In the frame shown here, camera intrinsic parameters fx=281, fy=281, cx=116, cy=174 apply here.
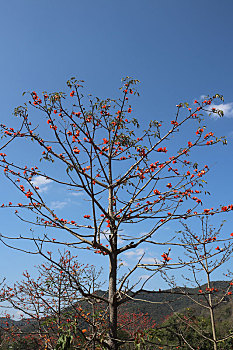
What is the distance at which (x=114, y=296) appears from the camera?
3641 millimetres

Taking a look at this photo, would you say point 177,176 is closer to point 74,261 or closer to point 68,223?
Answer: point 68,223

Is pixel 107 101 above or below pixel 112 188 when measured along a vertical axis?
above

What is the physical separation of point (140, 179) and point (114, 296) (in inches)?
69.6

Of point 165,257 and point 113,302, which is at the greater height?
point 165,257

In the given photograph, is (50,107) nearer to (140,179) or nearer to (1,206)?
(140,179)

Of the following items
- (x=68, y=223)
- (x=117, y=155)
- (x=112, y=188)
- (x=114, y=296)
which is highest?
(x=117, y=155)

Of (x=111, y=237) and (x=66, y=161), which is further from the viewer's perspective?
(x=66, y=161)

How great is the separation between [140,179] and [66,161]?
1.21 m

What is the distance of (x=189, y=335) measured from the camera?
15.4 meters

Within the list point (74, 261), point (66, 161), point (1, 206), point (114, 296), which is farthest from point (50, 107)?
point (74, 261)

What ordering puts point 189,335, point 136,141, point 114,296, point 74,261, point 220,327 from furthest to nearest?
point 220,327 → point 189,335 → point 74,261 → point 136,141 → point 114,296

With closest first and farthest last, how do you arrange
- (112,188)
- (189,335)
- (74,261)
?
(112,188)
(74,261)
(189,335)

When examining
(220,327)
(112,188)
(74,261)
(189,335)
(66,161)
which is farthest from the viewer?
(220,327)

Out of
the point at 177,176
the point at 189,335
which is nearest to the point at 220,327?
the point at 189,335
